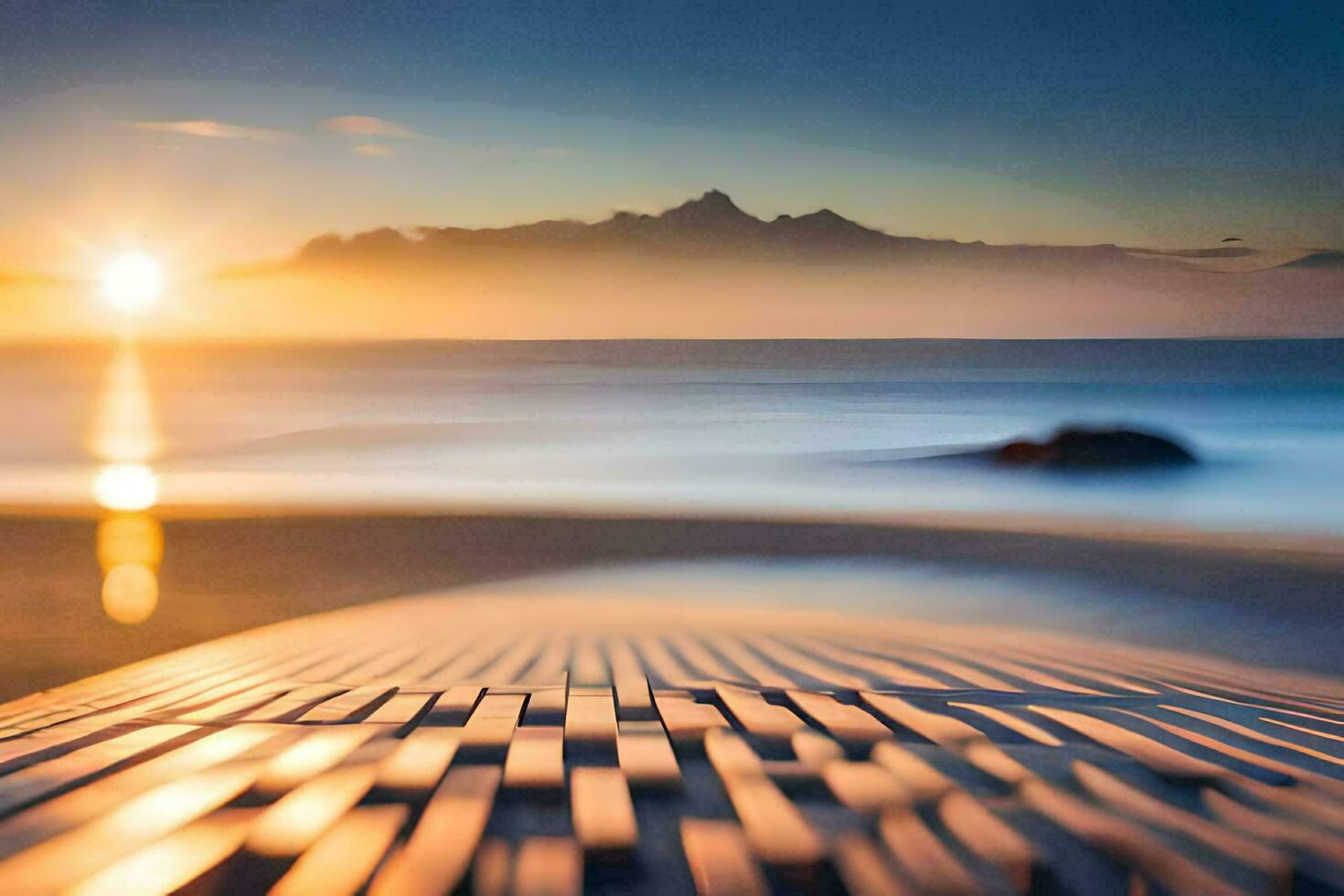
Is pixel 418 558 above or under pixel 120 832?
above

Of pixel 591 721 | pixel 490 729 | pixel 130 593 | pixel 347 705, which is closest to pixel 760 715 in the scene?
pixel 591 721

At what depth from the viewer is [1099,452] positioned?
930 centimetres

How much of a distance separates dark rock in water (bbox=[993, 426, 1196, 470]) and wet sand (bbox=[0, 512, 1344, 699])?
303cm

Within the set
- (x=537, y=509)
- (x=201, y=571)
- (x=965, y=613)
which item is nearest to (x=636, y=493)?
(x=537, y=509)

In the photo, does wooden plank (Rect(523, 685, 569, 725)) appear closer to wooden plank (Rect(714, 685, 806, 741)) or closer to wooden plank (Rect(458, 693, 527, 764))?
wooden plank (Rect(458, 693, 527, 764))

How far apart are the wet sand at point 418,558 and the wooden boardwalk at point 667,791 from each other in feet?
7.66

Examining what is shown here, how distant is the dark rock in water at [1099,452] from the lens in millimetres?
9250

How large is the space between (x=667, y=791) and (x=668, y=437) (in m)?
11.0

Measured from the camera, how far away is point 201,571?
4.80 metres

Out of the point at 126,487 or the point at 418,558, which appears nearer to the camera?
the point at 418,558

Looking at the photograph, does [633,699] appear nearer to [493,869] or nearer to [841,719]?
[841,719]

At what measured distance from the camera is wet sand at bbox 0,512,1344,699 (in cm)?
380

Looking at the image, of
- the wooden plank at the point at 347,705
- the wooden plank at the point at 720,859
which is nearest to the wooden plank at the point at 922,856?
the wooden plank at the point at 720,859

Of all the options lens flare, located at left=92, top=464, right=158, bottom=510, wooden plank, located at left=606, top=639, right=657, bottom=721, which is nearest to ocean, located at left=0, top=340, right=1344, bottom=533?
lens flare, located at left=92, top=464, right=158, bottom=510
